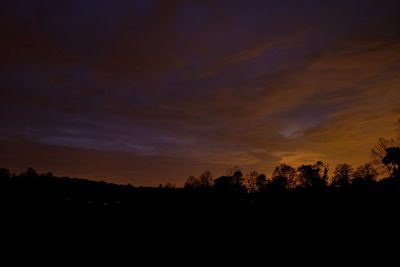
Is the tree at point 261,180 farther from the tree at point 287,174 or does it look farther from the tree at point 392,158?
the tree at point 392,158

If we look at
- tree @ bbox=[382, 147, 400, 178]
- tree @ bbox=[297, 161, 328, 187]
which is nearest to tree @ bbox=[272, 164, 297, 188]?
tree @ bbox=[297, 161, 328, 187]

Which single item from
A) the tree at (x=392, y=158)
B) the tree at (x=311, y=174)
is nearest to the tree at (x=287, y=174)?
the tree at (x=311, y=174)

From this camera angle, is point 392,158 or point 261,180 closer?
point 392,158

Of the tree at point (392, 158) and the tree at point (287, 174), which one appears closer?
the tree at point (392, 158)

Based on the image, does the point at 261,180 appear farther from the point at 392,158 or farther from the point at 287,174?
the point at 392,158

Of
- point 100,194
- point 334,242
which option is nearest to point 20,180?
point 100,194

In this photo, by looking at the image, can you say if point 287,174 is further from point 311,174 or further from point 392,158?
point 392,158

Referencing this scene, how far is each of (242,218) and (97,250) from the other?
1177 cm

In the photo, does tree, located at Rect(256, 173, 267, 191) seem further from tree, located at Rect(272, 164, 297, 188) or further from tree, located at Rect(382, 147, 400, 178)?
tree, located at Rect(382, 147, 400, 178)

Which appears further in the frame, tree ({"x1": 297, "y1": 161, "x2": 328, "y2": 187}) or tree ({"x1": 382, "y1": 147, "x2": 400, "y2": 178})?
tree ({"x1": 297, "y1": 161, "x2": 328, "y2": 187})

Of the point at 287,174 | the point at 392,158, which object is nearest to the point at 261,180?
the point at 287,174

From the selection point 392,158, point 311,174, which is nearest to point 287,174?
point 311,174

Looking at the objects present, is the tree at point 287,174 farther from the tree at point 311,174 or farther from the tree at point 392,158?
the tree at point 392,158

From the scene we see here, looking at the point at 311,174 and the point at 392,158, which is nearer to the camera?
the point at 392,158
